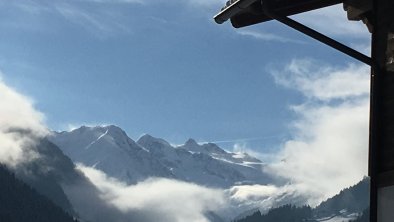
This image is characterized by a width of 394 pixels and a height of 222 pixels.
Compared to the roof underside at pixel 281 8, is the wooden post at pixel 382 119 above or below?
below

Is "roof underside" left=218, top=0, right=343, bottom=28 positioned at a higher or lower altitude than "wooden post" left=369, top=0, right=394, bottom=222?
higher

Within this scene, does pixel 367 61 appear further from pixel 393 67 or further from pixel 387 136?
pixel 387 136

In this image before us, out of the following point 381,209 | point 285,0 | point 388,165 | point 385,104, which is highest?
point 285,0

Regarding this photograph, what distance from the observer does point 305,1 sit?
914cm

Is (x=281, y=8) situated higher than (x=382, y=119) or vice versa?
(x=281, y=8)

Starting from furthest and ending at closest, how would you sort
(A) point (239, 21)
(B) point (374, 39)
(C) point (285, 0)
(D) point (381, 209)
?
(A) point (239, 21), (C) point (285, 0), (B) point (374, 39), (D) point (381, 209)

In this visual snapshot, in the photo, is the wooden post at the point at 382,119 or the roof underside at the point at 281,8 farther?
the roof underside at the point at 281,8

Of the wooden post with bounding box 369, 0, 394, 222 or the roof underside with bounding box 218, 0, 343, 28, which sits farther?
the roof underside with bounding box 218, 0, 343, 28

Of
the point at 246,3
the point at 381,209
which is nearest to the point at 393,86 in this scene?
the point at 381,209

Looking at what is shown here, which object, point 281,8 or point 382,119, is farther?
point 281,8

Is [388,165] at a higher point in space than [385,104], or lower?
lower

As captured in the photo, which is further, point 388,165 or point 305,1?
point 305,1

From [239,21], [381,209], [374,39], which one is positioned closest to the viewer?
[381,209]

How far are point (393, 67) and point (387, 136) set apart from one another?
0.78m
